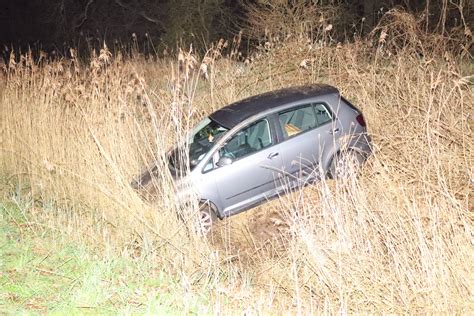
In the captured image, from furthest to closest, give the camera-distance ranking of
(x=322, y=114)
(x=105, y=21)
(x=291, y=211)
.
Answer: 1. (x=105, y=21)
2. (x=322, y=114)
3. (x=291, y=211)

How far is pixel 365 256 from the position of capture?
4973 mm

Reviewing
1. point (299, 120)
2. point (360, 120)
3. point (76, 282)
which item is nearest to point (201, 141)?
point (299, 120)

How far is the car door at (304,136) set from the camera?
7.77 meters

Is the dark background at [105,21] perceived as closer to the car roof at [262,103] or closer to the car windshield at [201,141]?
the car roof at [262,103]

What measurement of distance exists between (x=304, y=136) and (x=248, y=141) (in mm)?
795

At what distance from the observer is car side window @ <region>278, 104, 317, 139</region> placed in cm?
800

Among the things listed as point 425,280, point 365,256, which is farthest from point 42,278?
point 425,280

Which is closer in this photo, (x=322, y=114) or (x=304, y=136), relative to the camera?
(x=304, y=136)

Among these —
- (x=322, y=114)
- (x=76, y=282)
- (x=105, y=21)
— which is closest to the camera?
(x=76, y=282)

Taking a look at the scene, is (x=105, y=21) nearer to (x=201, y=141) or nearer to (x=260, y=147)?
(x=201, y=141)

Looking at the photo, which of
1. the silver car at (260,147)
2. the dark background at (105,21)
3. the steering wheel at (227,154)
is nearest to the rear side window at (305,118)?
the silver car at (260,147)

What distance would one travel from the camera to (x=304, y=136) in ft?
25.9

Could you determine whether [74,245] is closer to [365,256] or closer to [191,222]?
[191,222]

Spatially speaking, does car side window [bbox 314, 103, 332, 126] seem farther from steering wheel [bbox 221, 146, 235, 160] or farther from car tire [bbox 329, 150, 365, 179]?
steering wheel [bbox 221, 146, 235, 160]
